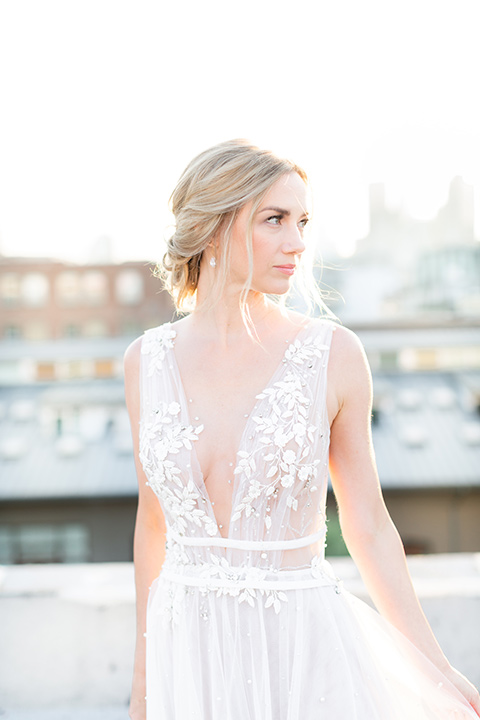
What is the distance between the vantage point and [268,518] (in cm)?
104

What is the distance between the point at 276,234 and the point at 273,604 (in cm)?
62

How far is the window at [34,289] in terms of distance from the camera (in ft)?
44.8

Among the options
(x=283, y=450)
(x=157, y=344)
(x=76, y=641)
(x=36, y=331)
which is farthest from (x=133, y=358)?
(x=36, y=331)

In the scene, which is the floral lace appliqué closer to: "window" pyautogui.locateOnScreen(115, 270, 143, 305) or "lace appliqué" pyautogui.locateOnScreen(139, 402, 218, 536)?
"lace appliqué" pyautogui.locateOnScreen(139, 402, 218, 536)

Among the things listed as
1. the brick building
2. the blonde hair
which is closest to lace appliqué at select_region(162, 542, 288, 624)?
the blonde hair

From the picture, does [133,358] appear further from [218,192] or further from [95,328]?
[95,328]

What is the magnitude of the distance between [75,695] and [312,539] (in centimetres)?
143

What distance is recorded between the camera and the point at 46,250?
40.9 ft

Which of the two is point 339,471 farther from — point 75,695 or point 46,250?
point 46,250

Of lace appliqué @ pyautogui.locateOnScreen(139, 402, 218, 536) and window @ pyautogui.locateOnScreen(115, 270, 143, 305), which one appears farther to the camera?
window @ pyautogui.locateOnScreen(115, 270, 143, 305)

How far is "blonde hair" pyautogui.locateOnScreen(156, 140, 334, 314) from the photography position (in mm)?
1063

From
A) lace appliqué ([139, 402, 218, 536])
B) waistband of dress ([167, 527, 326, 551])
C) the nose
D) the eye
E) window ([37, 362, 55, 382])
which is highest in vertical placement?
the eye

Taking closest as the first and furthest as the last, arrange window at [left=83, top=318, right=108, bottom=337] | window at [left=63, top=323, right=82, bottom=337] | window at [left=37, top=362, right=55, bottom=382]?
1. window at [left=37, top=362, right=55, bottom=382]
2. window at [left=83, top=318, right=108, bottom=337]
3. window at [left=63, top=323, right=82, bottom=337]

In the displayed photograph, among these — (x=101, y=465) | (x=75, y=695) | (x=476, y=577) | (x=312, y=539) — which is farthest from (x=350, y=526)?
(x=101, y=465)
